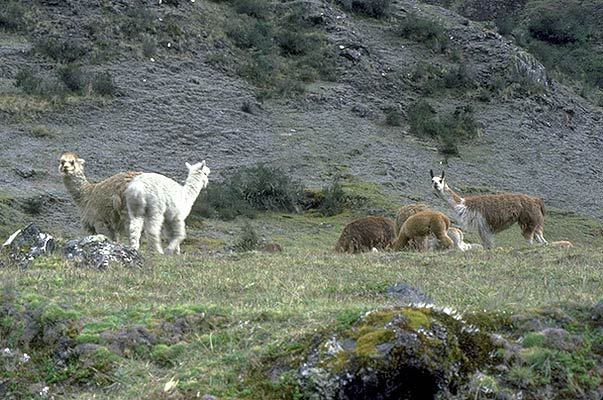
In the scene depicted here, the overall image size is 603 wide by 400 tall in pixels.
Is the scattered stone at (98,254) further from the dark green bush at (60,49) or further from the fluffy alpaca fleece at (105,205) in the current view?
the dark green bush at (60,49)

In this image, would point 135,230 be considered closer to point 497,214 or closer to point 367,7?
point 497,214

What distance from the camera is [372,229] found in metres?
18.4

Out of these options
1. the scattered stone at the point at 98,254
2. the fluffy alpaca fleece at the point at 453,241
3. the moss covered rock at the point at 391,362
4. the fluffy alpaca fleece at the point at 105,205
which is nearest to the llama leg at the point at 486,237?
the fluffy alpaca fleece at the point at 453,241

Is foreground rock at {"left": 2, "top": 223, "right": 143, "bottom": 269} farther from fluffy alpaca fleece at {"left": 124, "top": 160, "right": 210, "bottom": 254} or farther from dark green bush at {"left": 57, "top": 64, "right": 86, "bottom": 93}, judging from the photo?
dark green bush at {"left": 57, "top": 64, "right": 86, "bottom": 93}

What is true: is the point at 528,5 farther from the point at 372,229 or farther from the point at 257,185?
the point at 372,229

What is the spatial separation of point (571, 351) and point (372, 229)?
1161 centimetres

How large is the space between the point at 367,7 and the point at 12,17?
65.5 ft

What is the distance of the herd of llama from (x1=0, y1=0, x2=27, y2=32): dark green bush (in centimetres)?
2809

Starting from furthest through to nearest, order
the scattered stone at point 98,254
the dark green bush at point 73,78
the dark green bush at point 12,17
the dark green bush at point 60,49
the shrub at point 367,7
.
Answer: the shrub at point 367,7
the dark green bush at point 12,17
the dark green bush at point 60,49
the dark green bush at point 73,78
the scattered stone at point 98,254

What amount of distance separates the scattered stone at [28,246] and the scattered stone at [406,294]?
4331mm

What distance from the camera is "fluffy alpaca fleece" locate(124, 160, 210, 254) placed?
48.5 feet

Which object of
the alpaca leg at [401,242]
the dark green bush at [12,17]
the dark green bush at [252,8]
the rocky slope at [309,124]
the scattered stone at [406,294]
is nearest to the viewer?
the scattered stone at [406,294]

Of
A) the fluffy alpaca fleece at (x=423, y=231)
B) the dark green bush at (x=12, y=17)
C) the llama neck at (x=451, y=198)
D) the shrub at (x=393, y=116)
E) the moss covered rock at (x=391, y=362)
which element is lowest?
the shrub at (x=393, y=116)

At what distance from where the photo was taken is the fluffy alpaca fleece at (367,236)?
58.9ft
